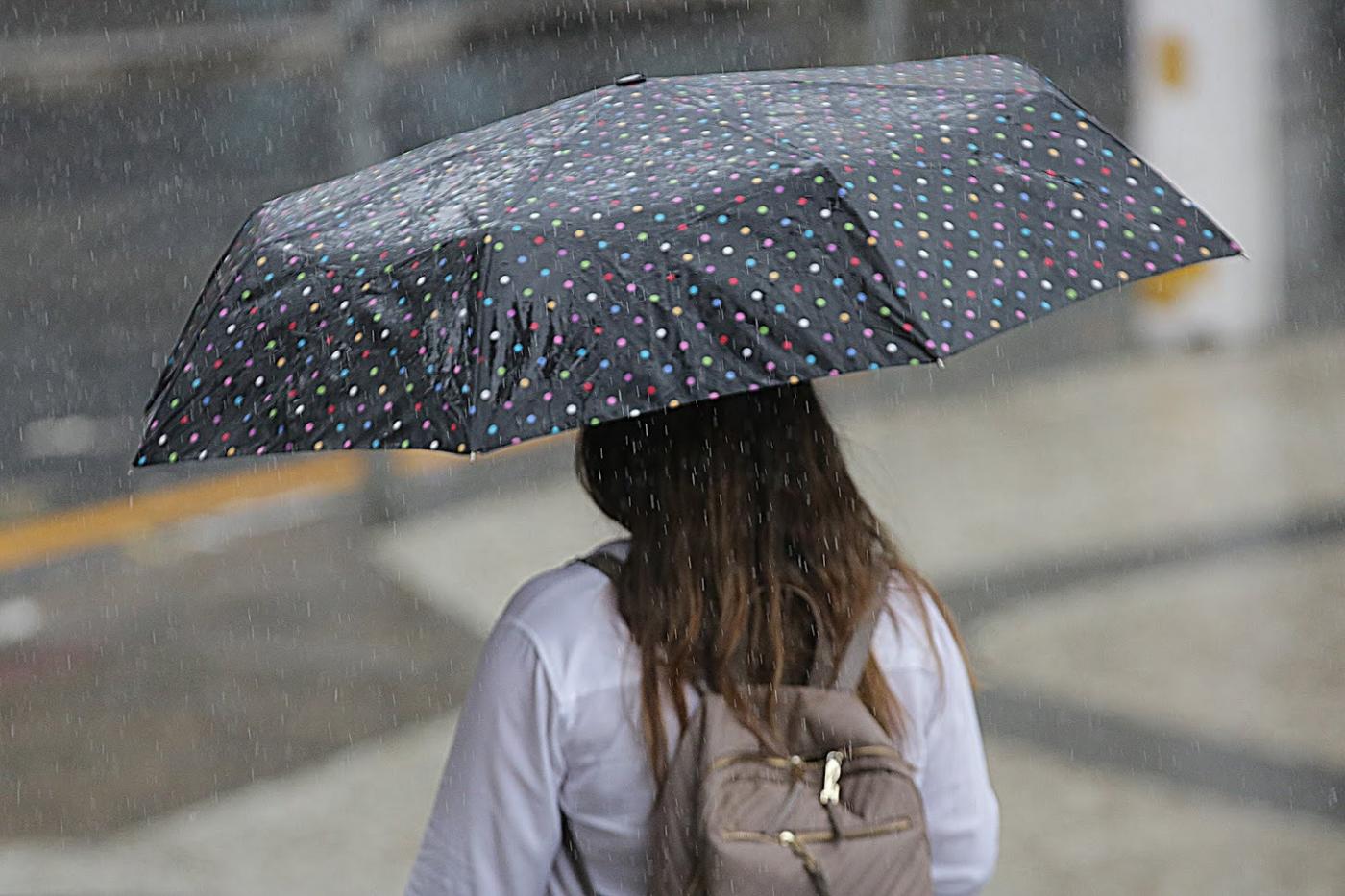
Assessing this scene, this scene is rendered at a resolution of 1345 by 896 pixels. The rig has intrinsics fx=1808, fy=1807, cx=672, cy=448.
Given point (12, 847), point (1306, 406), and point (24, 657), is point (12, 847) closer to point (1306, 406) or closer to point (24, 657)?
point (24, 657)

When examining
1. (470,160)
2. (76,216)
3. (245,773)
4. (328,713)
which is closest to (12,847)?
(245,773)

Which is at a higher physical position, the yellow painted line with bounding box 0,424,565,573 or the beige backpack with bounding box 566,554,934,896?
the beige backpack with bounding box 566,554,934,896

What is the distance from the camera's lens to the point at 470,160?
2166mm

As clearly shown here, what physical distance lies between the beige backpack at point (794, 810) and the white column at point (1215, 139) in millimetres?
7861

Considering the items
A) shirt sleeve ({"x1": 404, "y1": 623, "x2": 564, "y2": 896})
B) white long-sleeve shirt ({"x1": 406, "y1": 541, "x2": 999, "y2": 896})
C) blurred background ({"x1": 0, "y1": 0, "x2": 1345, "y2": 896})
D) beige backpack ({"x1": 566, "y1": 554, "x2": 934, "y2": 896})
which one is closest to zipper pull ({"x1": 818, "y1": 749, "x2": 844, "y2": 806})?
beige backpack ({"x1": 566, "y1": 554, "x2": 934, "y2": 896})

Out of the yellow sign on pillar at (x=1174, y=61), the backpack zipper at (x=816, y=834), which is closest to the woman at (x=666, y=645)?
the backpack zipper at (x=816, y=834)

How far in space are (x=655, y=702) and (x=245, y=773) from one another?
315 centimetres

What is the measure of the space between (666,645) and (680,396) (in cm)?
27

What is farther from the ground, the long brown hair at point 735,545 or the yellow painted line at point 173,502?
the long brown hair at point 735,545

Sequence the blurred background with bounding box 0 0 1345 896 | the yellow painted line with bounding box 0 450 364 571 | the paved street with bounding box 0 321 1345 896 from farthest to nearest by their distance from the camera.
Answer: the yellow painted line with bounding box 0 450 364 571 → the blurred background with bounding box 0 0 1345 896 → the paved street with bounding box 0 321 1345 896

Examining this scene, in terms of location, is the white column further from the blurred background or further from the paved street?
the paved street

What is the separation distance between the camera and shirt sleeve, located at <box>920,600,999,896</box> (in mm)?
1967

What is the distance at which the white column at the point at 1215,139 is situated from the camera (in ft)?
30.3

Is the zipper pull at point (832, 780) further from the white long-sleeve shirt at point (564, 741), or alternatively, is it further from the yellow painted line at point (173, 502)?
the yellow painted line at point (173, 502)
